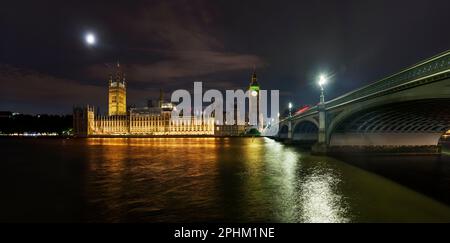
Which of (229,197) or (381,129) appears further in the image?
(381,129)

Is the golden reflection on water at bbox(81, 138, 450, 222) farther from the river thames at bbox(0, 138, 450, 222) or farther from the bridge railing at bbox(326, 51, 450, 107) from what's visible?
the bridge railing at bbox(326, 51, 450, 107)

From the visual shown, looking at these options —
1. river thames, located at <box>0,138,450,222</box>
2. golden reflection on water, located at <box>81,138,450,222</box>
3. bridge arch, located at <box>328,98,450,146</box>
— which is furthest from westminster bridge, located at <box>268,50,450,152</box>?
golden reflection on water, located at <box>81,138,450,222</box>

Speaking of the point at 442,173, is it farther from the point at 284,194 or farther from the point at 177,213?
the point at 177,213

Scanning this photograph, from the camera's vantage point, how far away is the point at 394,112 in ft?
109

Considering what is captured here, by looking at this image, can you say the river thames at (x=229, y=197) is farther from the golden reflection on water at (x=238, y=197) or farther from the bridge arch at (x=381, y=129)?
the bridge arch at (x=381, y=129)

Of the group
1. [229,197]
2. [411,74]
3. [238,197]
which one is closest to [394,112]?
[411,74]

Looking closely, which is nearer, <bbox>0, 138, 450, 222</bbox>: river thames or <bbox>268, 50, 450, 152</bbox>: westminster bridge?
<bbox>0, 138, 450, 222</bbox>: river thames

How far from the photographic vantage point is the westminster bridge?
70.5 ft

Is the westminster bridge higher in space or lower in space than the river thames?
higher

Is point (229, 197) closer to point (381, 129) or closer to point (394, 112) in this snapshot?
point (394, 112)

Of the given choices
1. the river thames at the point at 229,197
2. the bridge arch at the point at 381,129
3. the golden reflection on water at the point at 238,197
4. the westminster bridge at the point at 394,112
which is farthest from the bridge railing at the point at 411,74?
the golden reflection on water at the point at 238,197
